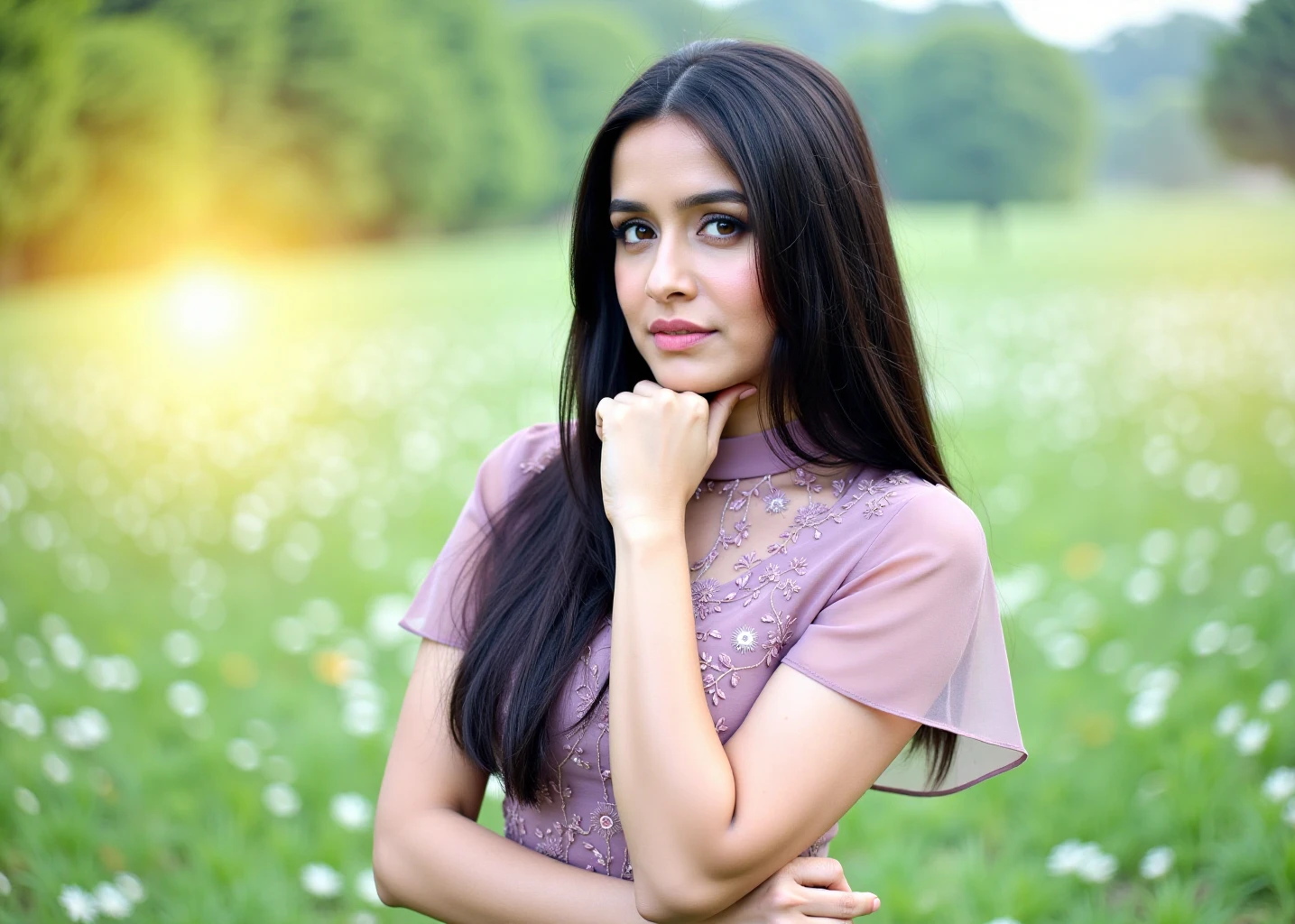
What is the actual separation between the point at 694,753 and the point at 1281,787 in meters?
1.93

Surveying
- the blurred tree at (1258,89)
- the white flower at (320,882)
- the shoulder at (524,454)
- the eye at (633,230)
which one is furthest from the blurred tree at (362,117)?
the eye at (633,230)

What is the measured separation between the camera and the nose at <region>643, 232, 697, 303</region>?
1405 mm

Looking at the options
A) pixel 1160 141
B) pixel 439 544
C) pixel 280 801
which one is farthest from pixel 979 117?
pixel 280 801

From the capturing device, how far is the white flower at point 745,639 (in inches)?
54.7

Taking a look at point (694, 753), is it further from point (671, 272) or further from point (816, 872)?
point (671, 272)

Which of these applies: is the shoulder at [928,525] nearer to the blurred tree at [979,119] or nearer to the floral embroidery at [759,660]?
the floral embroidery at [759,660]

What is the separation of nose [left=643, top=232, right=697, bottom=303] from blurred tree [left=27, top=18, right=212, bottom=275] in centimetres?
358

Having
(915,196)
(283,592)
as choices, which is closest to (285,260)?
(283,592)

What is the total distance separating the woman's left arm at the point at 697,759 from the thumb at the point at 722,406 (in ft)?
0.62

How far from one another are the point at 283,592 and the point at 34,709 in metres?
1.10

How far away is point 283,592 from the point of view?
160 inches

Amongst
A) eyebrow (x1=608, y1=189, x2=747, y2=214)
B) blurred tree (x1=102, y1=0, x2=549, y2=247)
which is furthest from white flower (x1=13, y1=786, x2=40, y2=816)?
blurred tree (x1=102, y1=0, x2=549, y2=247)

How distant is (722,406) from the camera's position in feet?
4.91

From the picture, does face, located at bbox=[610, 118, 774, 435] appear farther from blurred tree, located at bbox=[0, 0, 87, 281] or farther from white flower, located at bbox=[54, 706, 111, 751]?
blurred tree, located at bbox=[0, 0, 87, 281]
